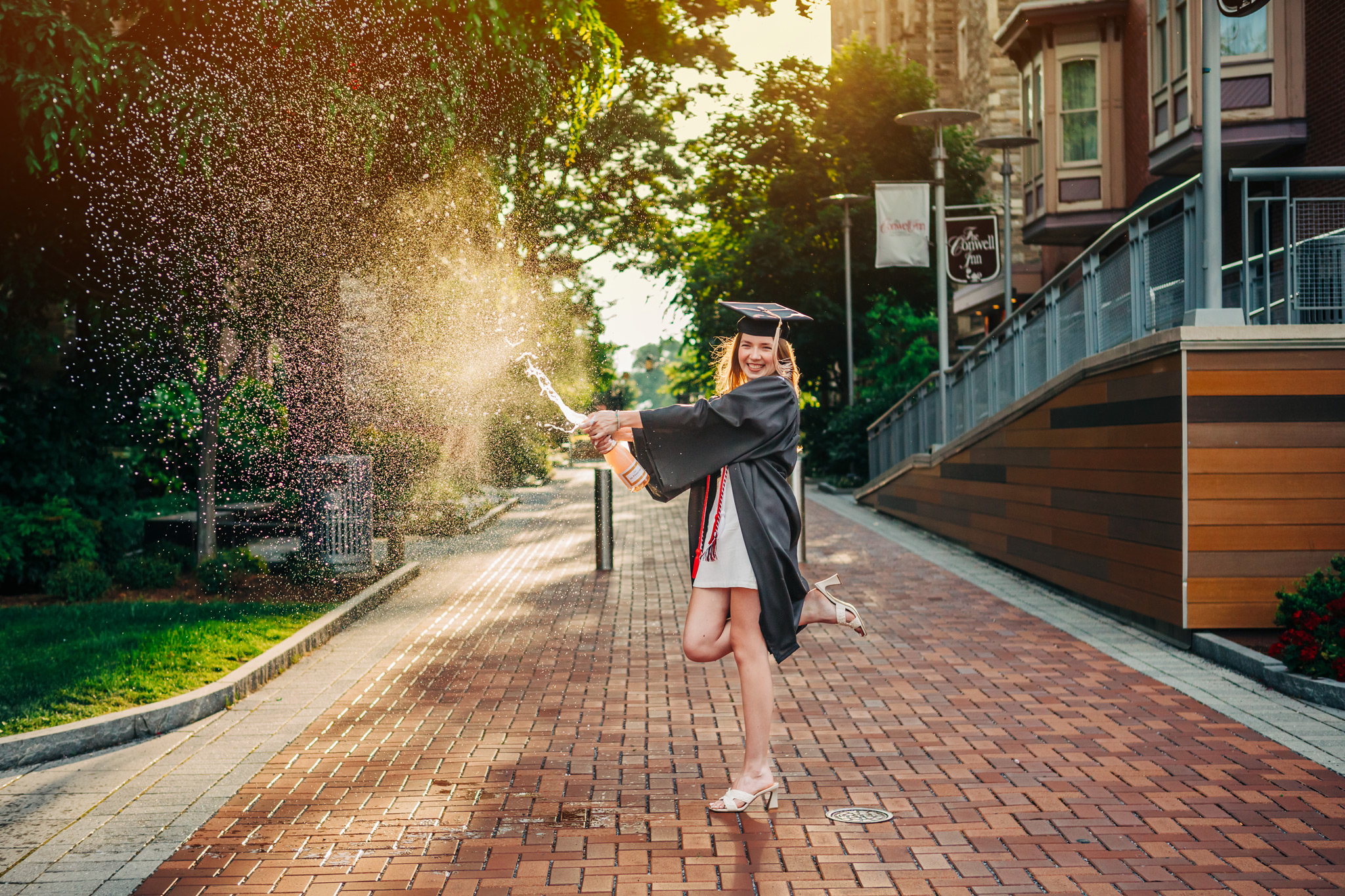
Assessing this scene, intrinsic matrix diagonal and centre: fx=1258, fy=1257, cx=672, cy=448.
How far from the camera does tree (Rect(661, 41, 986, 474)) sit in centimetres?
3594

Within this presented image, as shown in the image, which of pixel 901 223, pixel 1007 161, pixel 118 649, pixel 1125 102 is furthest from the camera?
pixel 1125 102

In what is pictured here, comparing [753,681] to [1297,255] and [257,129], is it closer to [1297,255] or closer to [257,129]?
[1297,255]

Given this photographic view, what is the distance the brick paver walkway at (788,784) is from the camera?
4.27 m

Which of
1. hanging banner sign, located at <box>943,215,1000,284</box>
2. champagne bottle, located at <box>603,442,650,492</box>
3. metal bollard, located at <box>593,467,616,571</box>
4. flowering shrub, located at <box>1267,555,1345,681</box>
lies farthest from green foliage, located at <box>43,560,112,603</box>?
hanging banner sign, located at <box>943,215,1000,284</box>

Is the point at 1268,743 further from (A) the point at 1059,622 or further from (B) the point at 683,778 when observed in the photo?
(A) the point at 1059,622

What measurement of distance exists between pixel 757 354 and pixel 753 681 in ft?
4.21

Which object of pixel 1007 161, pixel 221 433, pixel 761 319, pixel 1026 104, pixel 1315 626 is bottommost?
pixel 1315 626

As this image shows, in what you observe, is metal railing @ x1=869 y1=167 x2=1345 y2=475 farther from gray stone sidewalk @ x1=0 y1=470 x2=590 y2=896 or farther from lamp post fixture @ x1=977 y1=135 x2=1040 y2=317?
lamp post fixture @ x1=977 y1=135 x2=1040 y2=317

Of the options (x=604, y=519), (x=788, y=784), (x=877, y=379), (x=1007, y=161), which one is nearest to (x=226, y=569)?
(x=604, y=519)

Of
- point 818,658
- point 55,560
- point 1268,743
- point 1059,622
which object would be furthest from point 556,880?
point 55,560

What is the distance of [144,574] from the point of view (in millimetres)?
11258

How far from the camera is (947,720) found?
21.4 feet

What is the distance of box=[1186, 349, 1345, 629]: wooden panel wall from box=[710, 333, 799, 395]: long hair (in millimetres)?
4354

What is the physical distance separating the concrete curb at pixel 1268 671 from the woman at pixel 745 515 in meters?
3.38
